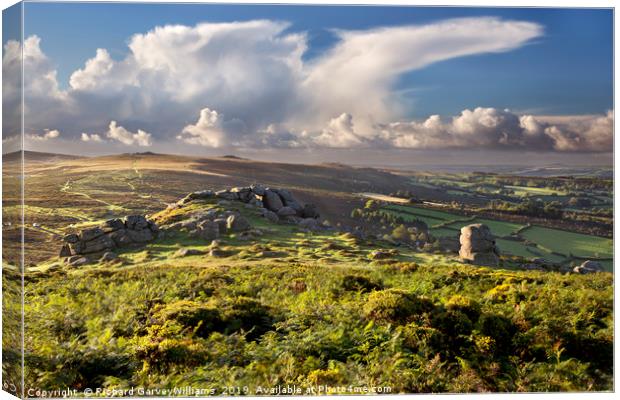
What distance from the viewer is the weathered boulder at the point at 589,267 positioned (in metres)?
13.4

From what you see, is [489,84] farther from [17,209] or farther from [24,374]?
[24,374]

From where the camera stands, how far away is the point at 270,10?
1257 cm

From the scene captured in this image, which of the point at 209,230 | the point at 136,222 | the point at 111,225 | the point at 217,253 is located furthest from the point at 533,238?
the point at 111,225

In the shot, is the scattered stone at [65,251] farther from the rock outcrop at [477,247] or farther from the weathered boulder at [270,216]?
the rock outcrop at [477,247]

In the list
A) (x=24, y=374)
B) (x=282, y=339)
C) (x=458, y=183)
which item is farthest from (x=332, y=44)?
(x=24, y=374)

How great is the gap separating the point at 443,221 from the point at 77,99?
9.00 metres

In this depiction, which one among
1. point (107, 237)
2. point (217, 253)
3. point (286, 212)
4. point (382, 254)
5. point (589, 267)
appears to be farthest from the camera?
point (286, 212)

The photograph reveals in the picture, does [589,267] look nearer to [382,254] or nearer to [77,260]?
[382,254]

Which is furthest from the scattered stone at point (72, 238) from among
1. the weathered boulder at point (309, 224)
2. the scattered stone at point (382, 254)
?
the scattered stone at point (382, 254)

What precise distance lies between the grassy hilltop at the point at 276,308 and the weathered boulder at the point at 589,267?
21 cm

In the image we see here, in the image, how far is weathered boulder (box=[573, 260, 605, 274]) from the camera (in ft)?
43.9

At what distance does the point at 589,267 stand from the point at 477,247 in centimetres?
273

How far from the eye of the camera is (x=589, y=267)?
528 inches

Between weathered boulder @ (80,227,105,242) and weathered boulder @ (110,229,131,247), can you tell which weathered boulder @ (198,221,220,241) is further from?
weathered boulder @ (80,227,105,242)
